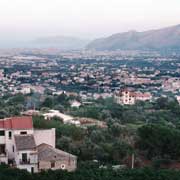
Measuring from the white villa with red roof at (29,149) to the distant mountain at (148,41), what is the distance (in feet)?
473

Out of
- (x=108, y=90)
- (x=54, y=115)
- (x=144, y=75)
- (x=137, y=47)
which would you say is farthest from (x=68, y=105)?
(x=137, y=47)

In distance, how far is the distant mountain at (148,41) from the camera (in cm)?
16836

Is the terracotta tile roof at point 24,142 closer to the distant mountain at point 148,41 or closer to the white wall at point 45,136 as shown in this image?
the white wall at point 45,136

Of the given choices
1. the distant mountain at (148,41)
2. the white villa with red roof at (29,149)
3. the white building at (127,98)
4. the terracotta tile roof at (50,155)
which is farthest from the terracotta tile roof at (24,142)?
the distant mountain at (148,41)

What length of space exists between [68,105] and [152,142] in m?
18.9

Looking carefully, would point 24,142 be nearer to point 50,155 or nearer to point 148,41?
point 50,155

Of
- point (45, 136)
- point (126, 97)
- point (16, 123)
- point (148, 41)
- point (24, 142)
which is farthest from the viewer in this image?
point (148, 41)

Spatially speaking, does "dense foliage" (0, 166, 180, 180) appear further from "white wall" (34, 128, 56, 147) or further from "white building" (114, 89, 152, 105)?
"white building" (114, 89, 152, 105)

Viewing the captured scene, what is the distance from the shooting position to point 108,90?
2103 inches

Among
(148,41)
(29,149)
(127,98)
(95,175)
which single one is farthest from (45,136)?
(148,41)

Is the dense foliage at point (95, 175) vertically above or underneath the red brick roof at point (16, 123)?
underneath

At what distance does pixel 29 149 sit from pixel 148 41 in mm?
164787

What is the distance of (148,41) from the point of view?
179 metres

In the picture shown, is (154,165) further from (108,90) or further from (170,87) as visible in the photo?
(170,87)
